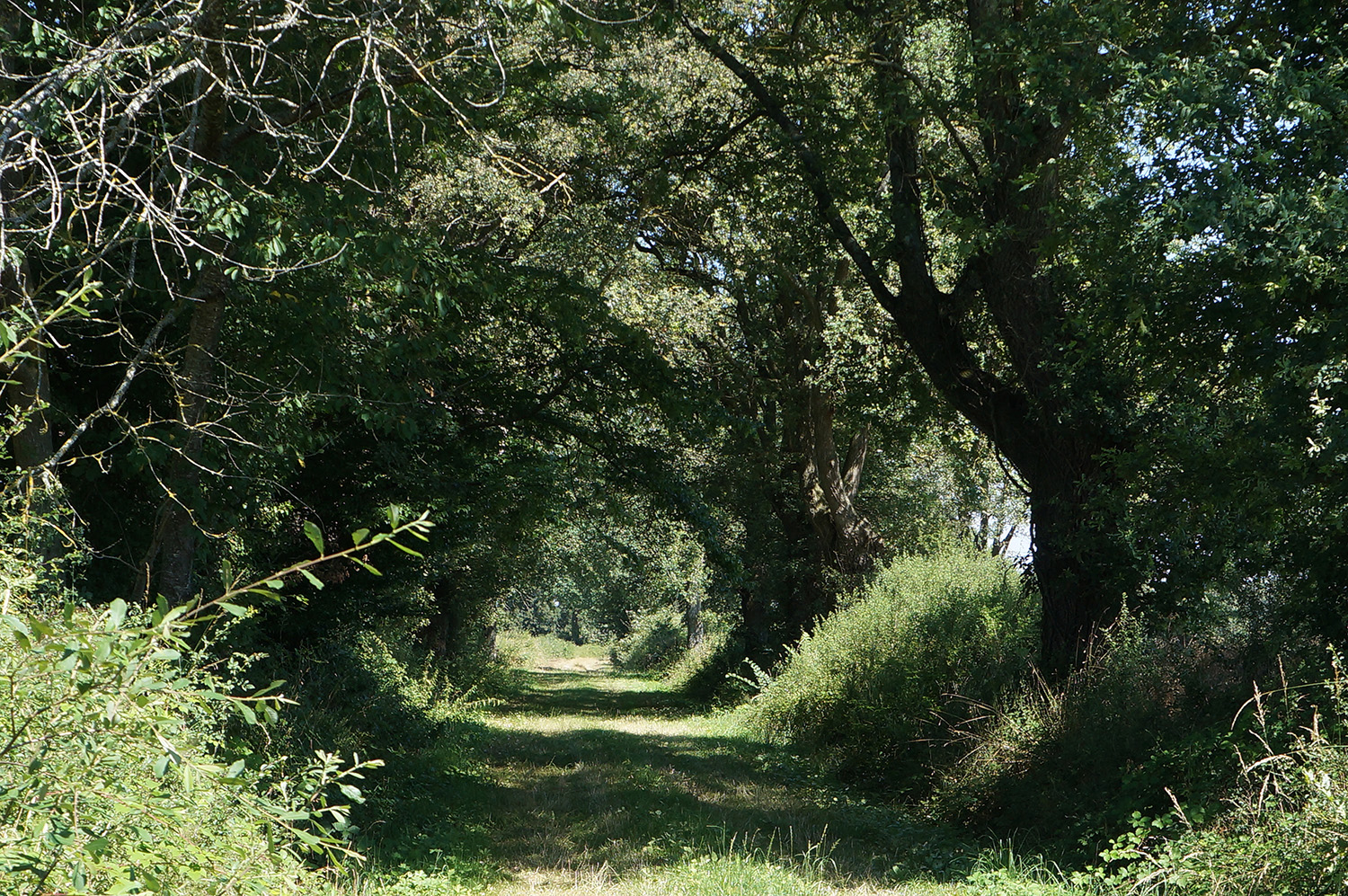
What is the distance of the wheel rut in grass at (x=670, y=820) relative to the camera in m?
6.84

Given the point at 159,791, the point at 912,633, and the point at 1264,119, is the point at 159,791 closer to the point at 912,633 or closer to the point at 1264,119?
the point at 1264,119

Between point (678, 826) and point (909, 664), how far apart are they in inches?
175

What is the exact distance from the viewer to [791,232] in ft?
41.4

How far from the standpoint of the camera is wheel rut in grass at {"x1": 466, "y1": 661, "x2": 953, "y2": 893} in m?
6.84

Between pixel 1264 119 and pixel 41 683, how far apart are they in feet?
22.8

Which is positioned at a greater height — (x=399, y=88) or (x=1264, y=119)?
(x=399, y=88)

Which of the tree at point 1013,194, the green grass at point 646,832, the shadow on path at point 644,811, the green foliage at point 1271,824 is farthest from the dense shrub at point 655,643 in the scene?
the green foliage at point 1271,824

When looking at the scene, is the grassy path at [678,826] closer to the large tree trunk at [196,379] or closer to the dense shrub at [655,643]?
the large tree trunk at [196,379]

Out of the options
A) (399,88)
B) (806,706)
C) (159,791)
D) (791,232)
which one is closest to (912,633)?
(806,706)

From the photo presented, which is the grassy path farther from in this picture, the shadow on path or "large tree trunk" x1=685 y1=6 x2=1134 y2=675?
"large tree trunk" x1=685 y1=6 x2=1134 y2=675

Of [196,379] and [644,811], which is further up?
[196,379]

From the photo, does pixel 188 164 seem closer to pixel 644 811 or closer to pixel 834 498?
pixel 644 811

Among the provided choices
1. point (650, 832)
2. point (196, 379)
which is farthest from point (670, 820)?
point (196, 379)

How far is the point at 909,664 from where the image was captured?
11758 millimetres
